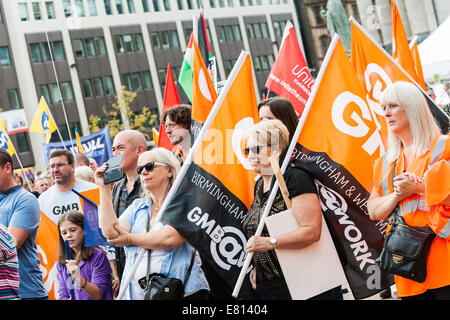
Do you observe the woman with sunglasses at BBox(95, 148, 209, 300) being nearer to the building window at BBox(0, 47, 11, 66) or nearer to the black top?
the black top

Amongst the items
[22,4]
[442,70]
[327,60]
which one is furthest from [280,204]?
[22,4]

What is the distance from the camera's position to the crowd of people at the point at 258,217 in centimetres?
383

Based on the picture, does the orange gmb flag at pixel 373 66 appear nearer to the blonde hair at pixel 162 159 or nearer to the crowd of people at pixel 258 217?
the crowd of people at pixel 258 217

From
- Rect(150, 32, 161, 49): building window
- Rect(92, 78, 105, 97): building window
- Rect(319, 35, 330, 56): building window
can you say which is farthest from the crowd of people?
Rect(319, 35, 330, 56): building window

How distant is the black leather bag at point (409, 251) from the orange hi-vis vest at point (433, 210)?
0.03 meters

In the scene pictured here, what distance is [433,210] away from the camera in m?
3.80

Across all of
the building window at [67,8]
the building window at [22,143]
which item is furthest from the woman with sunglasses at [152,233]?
the building window at [67,8]

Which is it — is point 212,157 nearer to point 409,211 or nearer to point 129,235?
point 129,235

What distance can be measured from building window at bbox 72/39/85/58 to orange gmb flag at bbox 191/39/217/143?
50.9 metres

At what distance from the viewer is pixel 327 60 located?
193 inches

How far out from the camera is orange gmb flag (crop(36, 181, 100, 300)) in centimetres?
638

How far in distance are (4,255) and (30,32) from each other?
167 feet

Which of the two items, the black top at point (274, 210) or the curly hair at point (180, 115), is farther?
the curly hair at point (180, 115)

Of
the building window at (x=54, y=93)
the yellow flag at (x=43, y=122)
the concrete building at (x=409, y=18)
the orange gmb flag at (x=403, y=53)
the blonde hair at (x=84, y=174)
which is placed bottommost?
the blonde hair at (x=84, y=174)
